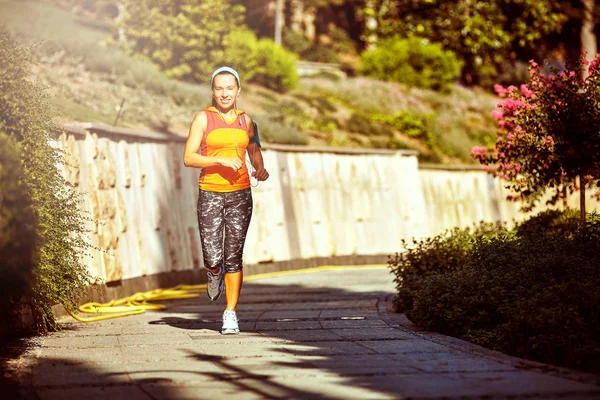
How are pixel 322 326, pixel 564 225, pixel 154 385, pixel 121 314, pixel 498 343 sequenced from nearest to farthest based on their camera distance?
pixel 154 385 → pixel 498 343 → pixel 322 326 → pixel 121 314 → pixel 564 225

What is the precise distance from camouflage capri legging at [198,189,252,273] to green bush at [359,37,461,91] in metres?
38.2

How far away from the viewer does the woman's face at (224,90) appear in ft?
33.5

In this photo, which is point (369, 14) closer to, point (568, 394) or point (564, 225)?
point (564, 225)

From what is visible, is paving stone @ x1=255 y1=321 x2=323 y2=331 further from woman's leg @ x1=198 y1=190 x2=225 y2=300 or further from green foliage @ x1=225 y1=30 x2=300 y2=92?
green foliage @ x1=225 y1=30 x2=300 y2=92

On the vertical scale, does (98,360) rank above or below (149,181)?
below

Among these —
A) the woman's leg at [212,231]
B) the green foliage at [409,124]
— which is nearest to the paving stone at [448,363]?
the woman's leg at [212,231]

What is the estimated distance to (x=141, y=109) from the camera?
27.6 m

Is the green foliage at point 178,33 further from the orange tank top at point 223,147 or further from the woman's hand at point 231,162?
the woman's hand at point 231,162

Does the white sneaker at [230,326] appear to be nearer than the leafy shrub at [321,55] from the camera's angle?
Yes

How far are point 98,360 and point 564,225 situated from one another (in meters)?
8.65

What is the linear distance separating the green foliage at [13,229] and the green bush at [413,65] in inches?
1603

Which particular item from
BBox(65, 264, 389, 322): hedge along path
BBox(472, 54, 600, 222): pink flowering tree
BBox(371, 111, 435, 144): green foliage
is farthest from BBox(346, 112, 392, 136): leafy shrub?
BBox(472, 54, 600, 222): pink flowering tree

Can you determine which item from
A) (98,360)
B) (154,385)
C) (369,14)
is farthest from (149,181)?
(369,14)

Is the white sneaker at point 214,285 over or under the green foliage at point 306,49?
under
